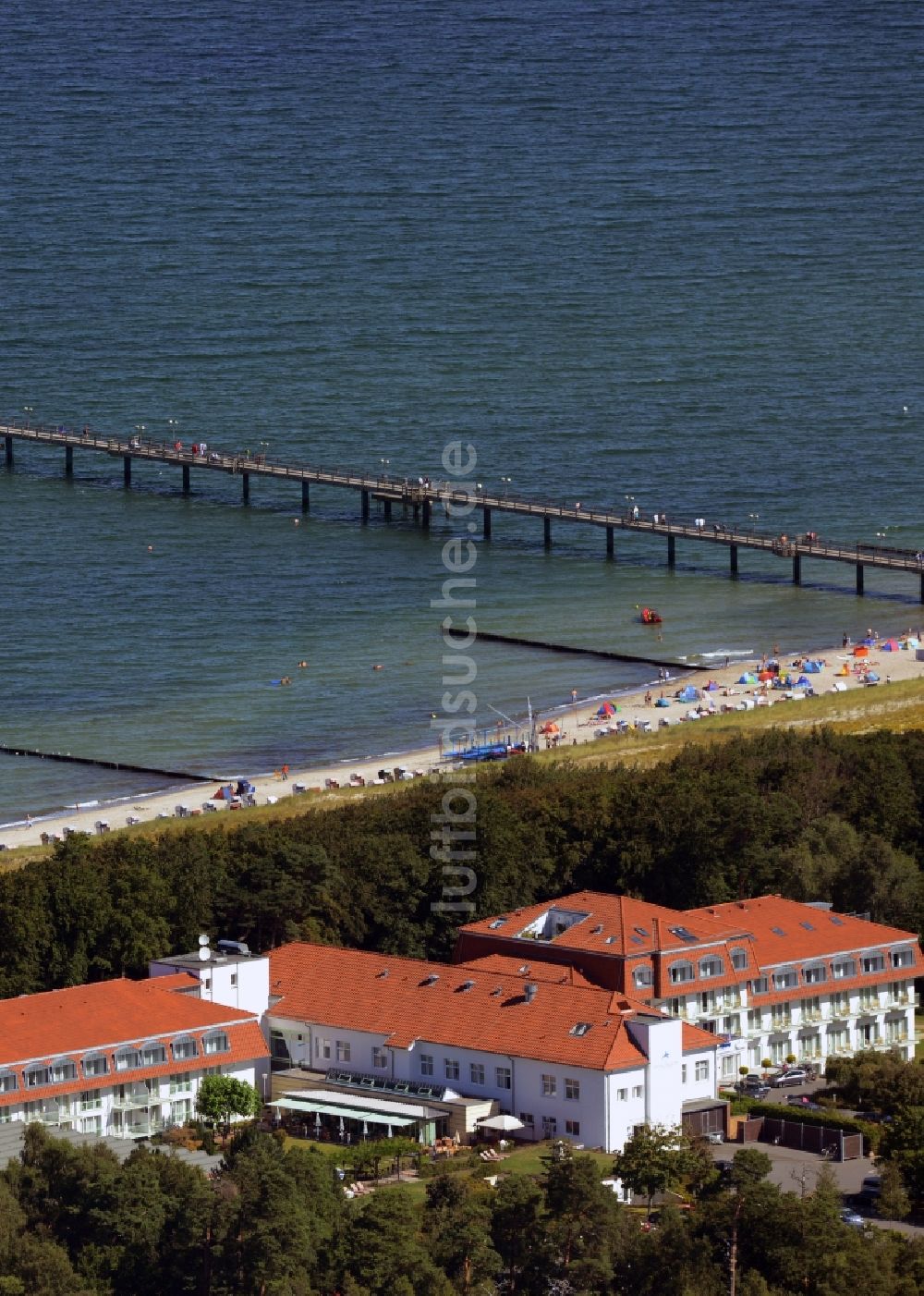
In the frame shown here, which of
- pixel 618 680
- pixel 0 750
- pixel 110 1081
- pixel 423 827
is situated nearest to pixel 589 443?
pixel 618 680

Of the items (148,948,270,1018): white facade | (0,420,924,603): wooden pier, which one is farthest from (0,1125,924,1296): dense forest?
(0,420,924,603): wooden pier

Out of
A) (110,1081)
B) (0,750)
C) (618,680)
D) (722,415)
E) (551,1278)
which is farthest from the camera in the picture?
(722,415)

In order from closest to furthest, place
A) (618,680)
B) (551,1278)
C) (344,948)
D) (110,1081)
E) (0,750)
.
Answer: (551,1278) → (110,1081) → (344,948) → (0,750) → (618,680)

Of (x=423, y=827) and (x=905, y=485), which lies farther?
(x=905, y=485)

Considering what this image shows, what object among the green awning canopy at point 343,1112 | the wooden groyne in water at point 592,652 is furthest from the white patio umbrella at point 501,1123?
the wooden groyne in water at point 592,652

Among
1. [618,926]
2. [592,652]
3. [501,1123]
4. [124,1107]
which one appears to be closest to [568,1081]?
[501,1123]

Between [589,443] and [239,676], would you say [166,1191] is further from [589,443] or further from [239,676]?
[589,443]

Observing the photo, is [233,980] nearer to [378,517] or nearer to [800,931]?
[800,931]
